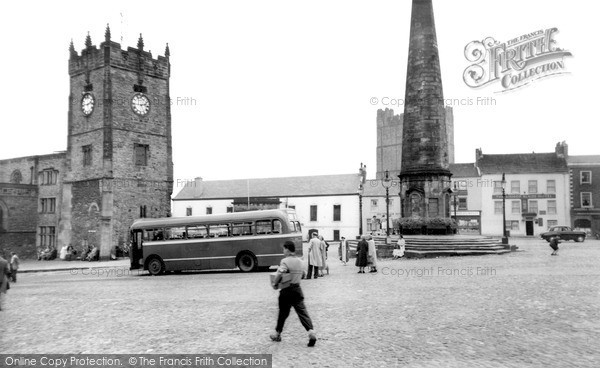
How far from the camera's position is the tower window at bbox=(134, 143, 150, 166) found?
130ft

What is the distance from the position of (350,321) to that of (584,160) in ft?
180

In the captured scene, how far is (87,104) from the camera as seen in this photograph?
39.7m

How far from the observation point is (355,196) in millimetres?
59312

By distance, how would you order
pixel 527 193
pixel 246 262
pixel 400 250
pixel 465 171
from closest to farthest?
pixel 246 262
pixel 400 250
pixel 527 193
pixel 465 171

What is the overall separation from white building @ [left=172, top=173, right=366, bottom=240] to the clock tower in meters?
18.0

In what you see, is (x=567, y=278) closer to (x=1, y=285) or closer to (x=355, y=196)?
(x=1, y=285)

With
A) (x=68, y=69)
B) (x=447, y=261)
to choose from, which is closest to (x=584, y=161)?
(x=447, y=261)

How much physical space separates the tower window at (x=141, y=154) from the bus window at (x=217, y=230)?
64.2 ft

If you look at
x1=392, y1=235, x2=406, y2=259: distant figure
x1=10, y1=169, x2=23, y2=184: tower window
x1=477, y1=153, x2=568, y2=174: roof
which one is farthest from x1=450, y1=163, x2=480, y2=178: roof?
x1=10, y1=169, x2=23, y2=184: tower window

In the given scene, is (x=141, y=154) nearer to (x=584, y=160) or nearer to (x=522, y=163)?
(x=522, y=163)

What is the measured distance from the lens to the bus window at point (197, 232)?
22359 millimetres

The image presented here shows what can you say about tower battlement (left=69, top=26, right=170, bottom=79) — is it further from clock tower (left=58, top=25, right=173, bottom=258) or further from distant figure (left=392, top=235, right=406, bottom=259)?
distant figure (left=392, top=235, right=406, bottom=259)

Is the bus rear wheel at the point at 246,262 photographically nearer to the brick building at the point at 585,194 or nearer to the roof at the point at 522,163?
the roof at the point at 522,163

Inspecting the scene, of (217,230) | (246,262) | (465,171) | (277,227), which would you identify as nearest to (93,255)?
(217,230)
